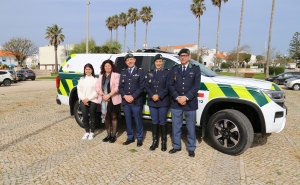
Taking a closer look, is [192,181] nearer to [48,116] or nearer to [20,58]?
[48,116]

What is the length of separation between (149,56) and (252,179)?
2.93 metres

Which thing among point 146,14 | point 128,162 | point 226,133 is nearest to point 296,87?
point 226,133

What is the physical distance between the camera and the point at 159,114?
174 inches

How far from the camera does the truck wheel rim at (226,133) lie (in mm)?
4297

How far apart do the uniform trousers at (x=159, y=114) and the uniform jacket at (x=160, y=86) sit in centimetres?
9

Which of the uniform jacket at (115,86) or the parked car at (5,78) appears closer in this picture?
the uniform jacket at (115,86)

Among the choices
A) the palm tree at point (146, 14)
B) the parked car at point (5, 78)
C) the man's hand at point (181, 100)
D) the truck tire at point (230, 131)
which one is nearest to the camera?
the man's hand at point (181, 100)

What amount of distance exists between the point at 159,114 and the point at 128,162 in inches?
38.4

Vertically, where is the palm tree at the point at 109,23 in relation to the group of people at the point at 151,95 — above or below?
above

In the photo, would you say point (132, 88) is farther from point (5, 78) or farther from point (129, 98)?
point (5, 78)

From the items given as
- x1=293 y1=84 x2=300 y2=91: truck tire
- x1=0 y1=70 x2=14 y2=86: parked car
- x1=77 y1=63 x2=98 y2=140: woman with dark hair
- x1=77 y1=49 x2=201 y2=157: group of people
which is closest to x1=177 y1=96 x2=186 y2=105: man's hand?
x1=77 y1=49 x2=201 y2=157: group of people

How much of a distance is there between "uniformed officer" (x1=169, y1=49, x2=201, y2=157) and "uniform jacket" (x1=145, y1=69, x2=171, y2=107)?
0.09 metres

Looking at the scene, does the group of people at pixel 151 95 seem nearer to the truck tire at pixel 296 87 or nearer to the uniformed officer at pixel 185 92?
the uniformed officer at pixel 185 92

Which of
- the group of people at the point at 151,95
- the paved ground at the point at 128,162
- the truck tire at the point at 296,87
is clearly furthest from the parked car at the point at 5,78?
the truck tire at the point at 296,87
